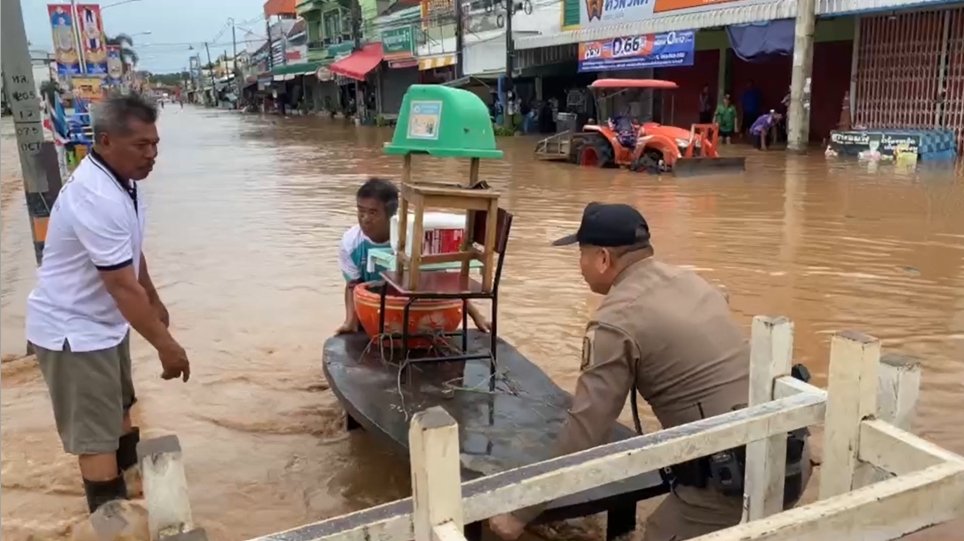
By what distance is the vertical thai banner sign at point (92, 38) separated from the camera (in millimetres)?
23703

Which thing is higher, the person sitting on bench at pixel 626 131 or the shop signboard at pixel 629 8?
the shop signboard at pixel 629 8

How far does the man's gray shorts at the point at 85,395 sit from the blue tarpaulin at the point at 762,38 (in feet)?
54.5

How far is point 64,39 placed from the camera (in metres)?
22.3

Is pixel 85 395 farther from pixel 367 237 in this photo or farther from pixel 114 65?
pixel 114 65

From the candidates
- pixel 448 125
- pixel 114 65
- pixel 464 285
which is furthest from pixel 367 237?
pixel 114 65

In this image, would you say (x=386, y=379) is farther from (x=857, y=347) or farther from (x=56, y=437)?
(x=857, y=347)

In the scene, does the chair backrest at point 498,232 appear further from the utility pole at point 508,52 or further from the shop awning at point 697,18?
the utility pole at point 508,52

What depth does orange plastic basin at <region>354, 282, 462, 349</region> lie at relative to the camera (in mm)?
4250

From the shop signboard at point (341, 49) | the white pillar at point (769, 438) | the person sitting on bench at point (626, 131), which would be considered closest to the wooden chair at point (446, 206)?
the white pillar at point (769, 438)

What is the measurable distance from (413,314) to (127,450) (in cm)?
145

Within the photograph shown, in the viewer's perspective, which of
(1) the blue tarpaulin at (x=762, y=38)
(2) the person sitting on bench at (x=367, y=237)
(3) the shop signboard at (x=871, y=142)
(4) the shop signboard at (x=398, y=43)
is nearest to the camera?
(2) the person sitting on bench at (x=367, y=237)

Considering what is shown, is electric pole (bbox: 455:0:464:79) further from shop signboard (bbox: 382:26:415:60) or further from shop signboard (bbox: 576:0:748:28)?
shop signboard (bbox: 576:0:748:28)

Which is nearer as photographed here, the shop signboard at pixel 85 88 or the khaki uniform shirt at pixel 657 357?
the khaki uniform shirt at pixel 657 357

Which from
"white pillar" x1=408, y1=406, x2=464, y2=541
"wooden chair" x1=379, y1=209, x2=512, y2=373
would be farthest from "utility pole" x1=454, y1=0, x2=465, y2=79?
"white pillar" x1=408, y1=406, x2=464, y2=541
